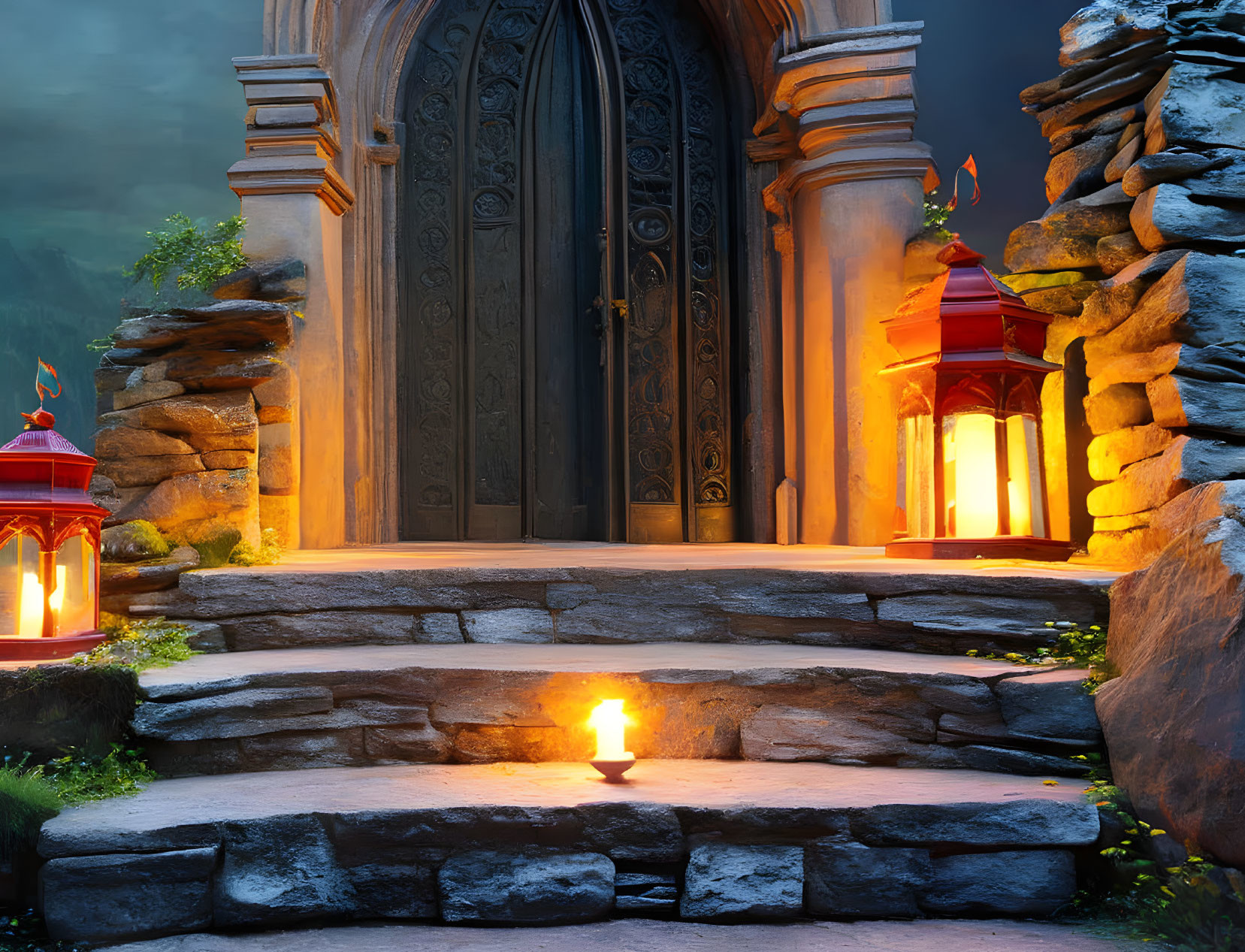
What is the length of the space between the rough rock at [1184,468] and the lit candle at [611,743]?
222 cm

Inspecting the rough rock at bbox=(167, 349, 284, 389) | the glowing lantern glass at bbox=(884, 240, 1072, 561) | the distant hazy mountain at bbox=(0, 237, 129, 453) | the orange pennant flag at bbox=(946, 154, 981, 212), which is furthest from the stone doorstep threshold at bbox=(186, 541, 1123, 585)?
the distant hazy mountain at bbox=(0, 237, 129, 453)

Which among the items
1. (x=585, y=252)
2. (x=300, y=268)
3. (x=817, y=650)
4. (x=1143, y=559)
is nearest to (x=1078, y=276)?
(x=1143, y=559)

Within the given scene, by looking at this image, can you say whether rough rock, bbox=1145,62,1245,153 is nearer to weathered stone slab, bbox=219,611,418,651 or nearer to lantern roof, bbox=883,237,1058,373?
lantern roof, bbox=883,237,1058,373

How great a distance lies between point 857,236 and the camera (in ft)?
18.4

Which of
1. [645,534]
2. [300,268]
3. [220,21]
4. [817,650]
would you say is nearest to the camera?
[817,650]

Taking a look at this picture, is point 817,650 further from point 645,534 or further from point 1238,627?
point 645,534

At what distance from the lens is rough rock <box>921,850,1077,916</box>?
2.29 meters

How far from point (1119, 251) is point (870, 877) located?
10.0 feet

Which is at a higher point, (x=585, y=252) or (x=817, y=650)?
(x=585, y=252)

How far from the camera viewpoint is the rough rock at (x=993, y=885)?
2295mm

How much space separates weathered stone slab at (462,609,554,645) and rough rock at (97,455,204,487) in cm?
155

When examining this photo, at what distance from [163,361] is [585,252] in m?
3.03

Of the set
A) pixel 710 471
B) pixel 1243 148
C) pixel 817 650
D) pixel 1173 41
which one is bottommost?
pixel 817 650

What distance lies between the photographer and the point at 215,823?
2273 millimetres
